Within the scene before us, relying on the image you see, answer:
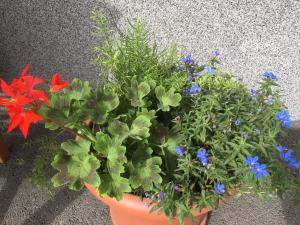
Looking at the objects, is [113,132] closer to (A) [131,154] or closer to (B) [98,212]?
(A) [131,154]

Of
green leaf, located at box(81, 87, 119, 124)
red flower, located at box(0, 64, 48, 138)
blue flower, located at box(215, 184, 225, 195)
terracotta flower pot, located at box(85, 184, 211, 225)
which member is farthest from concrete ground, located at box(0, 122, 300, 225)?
red flower, located at box(0, 64, 48, 138)

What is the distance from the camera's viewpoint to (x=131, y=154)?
4.49 feet

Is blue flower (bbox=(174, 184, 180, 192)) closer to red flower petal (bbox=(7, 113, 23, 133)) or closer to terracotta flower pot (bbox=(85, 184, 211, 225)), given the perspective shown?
terracotta flower pot (bbox=(85, 184, 211, 225))

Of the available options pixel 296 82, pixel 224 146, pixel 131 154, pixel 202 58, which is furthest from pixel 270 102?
pixel 296 82

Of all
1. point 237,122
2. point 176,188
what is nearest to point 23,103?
point 176,188

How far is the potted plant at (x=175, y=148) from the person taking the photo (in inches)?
48.2

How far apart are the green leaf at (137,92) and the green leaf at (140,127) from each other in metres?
0.06

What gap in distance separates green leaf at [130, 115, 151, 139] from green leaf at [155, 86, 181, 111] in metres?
0.10

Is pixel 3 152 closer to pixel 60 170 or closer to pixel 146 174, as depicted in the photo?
pixel 60 170

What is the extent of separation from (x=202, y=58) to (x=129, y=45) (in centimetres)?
72

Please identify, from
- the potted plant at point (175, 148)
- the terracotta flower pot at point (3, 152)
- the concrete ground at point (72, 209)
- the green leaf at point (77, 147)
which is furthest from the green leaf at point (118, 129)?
the terracotta flower pot at point (3, 152)

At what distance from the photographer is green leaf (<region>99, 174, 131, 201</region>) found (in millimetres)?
1238

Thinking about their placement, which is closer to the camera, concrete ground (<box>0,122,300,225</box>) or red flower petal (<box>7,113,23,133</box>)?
red flower petal (<box>7,113,23,133</box>)

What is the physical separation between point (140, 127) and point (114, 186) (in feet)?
0.80
